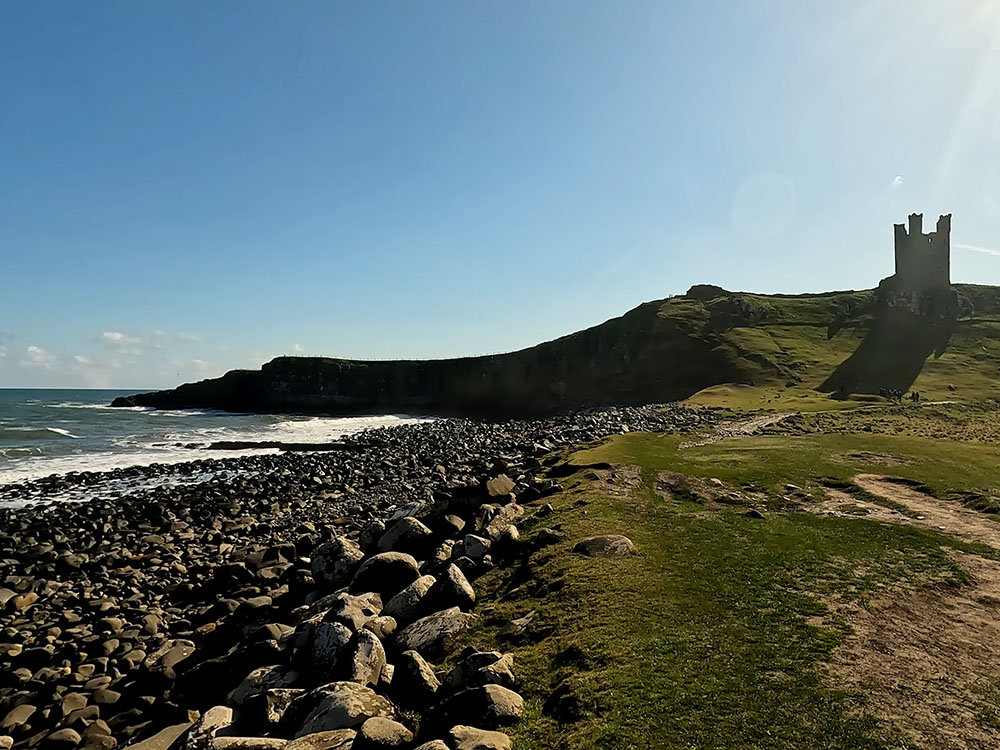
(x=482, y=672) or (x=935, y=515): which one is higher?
(x=935, y=515)

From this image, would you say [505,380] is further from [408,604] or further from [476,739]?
[476,739]

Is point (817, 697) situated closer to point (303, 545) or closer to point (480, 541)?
point (480, 541)

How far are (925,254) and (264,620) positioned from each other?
12293 cm

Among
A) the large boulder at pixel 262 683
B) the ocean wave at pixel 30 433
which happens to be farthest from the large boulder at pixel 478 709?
the ocean wave at pixel 30 433

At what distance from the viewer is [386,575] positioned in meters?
12.0

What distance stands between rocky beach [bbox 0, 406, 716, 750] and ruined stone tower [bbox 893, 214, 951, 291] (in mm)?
103420

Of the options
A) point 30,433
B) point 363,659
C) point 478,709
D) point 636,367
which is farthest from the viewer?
point 636,367

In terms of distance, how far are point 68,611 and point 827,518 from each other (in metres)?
21.1

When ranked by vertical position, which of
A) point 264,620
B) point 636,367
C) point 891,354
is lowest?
point 264,620

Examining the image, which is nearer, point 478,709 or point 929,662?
point 478,709

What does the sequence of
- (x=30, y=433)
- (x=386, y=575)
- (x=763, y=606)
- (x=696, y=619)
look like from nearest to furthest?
(x=696, y=619) < (x=763, y=606) < (x=386, y=575) < (x=30, y=433)

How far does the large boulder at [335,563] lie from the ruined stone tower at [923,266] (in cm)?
11551

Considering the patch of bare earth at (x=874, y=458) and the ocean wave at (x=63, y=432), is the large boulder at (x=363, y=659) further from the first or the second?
the ocean wave at (x=63, y=432)

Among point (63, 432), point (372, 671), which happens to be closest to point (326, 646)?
point (372, 671)
